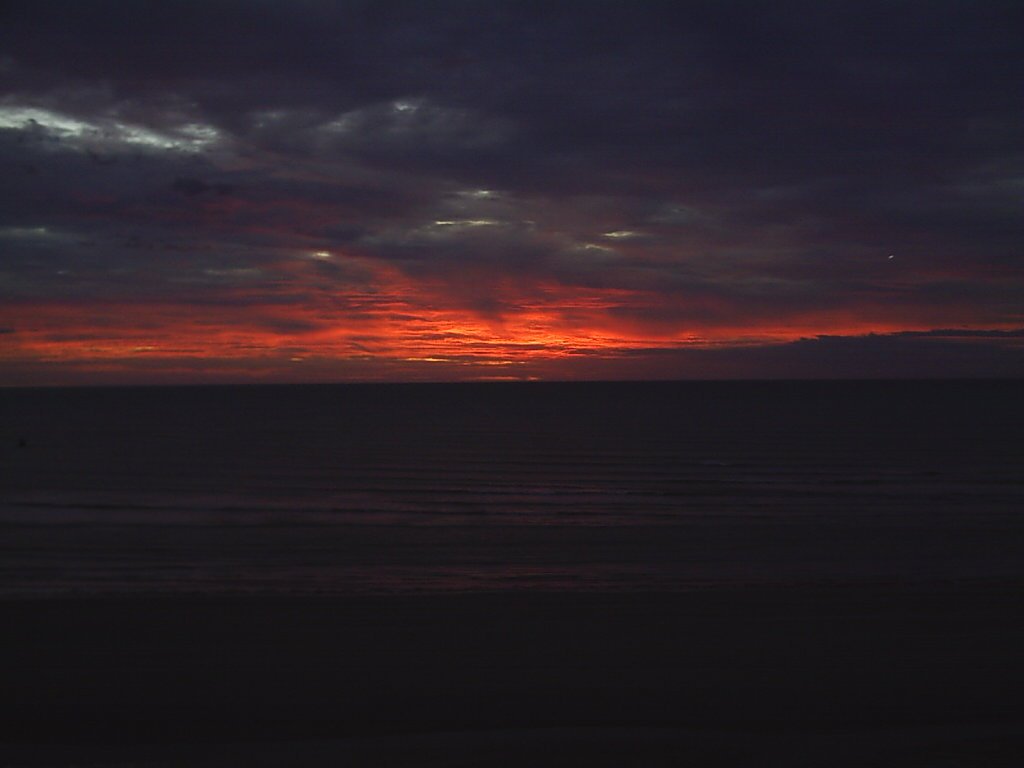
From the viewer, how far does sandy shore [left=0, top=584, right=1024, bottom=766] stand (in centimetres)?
706

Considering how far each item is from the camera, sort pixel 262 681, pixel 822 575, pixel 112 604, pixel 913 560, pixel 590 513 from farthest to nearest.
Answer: pixel 590 513 < pixel 913 560 < pixel 822 575 < pixel 112 604 < pixel 262 681

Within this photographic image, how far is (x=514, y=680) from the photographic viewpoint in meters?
8.87

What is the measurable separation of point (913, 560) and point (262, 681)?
554 inches

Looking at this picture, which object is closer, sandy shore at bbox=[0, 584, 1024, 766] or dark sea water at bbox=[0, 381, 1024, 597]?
sandy shore at bbox=[0, 584, 1024, 766]

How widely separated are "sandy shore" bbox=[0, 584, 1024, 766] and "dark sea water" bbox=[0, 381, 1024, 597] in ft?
8.14

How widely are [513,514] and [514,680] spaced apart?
15.1 m

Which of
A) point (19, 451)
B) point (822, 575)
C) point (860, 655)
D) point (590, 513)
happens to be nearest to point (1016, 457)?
point (590, 513)

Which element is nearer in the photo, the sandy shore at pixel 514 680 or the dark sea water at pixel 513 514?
the sandy shore at pixel 514 680

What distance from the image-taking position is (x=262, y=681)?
8789 millimetres

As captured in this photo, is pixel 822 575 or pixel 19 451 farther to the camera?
pixel 19 451

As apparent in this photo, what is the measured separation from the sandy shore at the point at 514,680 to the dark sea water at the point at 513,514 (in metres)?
2.48

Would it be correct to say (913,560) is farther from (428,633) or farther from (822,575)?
(428,633)

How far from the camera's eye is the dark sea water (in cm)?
1577

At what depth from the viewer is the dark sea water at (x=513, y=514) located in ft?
51.7
